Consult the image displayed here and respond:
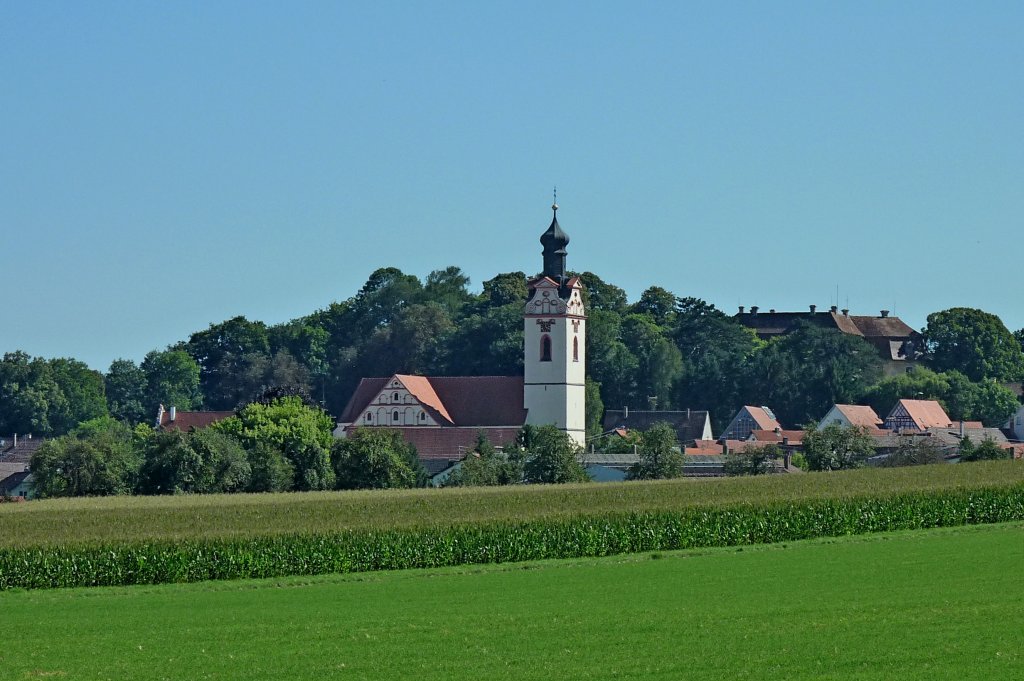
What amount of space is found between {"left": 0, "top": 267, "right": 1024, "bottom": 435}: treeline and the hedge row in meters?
74.2

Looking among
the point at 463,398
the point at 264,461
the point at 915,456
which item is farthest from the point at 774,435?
the point at 264,461

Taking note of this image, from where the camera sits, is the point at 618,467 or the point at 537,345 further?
the point at 537,345

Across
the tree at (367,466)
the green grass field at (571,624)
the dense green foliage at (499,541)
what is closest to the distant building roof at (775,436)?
the tree at (367,466)

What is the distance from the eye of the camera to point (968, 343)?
154 metres

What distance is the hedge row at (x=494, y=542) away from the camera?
144 feet

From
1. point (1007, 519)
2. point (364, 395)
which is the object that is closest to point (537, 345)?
point (364, 395)

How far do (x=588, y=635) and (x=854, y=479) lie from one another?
3450 cm

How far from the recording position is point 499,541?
1875 inches

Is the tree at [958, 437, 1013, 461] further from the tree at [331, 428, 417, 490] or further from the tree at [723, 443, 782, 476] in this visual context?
the tree at [331, 428, 417, 490]

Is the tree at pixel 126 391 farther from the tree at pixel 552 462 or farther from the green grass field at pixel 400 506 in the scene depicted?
the green grass field at pixel 400 506

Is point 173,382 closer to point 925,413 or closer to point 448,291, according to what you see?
point 448,291

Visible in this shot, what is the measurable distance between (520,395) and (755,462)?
2370 cm

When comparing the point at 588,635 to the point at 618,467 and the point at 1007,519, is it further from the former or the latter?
the point at 618,467

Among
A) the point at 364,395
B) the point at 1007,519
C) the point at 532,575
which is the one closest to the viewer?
the point at 532,575
